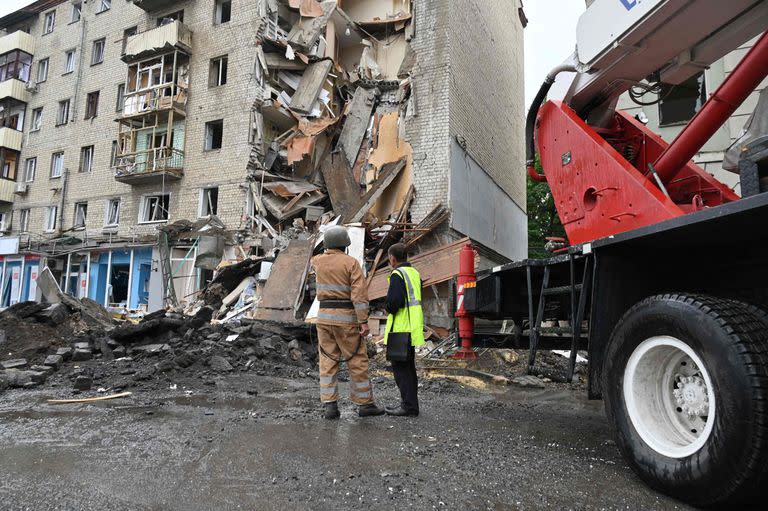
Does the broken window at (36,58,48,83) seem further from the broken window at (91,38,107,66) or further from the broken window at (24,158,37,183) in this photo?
the broken window at (24,158,37,183)

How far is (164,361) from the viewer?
7047 millimetres

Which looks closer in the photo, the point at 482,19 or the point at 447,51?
the point at 447,51

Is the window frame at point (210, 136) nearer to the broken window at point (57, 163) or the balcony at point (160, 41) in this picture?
the balcony at point (160, 41)

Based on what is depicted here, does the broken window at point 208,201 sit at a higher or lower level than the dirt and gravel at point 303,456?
higher

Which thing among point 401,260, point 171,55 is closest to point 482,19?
point 171,55

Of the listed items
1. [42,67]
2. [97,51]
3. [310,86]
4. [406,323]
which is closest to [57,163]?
[97,51]

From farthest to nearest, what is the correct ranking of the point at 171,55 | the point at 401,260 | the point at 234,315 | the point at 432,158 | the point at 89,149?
1. the point at 89,149
2. the point at 171,55
3. the point at 432,158
4. the point at 234,315
5. the point at 401,260

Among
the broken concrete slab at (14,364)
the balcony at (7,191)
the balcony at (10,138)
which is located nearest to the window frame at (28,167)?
the balcony at (7,191)

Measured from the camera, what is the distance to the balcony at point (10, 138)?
26.4 m

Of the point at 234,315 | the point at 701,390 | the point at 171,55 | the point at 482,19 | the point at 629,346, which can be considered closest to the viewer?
the point at 701,390

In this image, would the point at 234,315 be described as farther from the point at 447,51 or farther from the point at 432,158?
the point at 447,51

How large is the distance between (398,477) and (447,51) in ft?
48.9

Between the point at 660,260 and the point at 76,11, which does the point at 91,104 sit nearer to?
the point at 76,11

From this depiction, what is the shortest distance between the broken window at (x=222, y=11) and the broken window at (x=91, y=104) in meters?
8.01
